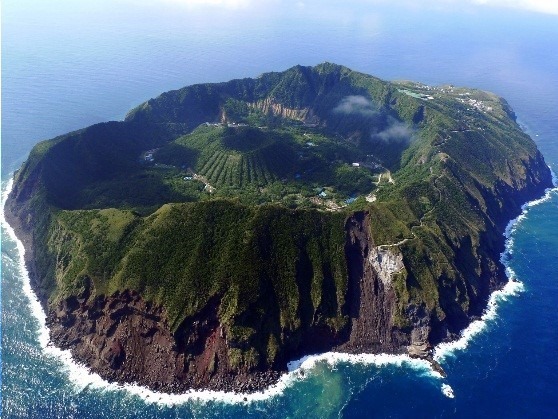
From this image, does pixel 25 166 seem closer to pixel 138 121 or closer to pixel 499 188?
pixel 138 121

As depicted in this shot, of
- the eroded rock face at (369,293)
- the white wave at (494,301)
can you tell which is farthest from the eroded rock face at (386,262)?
the white wave at (494,301)

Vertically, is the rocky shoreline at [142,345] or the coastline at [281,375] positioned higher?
the rocky shoreline at [142,345]

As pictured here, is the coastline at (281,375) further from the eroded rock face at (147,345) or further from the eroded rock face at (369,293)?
the eroded rock face at (369,293)

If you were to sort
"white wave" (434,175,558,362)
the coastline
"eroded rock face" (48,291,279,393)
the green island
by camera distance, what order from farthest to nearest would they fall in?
"white wave" (434,175,558,362), the green island, "eroded rock face" (48,291,279,393), the coastline

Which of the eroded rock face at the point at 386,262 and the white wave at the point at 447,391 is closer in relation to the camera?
the white wave at the point at 447,391

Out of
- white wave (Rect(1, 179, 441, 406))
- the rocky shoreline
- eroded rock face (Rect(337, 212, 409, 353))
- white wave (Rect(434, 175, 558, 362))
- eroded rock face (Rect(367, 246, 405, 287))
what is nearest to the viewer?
white wave (Rect(1, 179, 441, 406))

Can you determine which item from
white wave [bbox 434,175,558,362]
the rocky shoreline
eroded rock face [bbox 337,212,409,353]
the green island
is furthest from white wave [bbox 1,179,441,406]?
white wave [bbox 434,175,558,362]

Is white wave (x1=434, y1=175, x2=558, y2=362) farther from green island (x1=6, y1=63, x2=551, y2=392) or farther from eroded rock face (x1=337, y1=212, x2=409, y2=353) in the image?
eroded rock face (x1=337, y1=212, x2=409, y2=353)

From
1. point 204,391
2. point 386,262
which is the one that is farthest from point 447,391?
point 204,391
